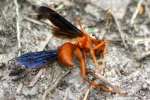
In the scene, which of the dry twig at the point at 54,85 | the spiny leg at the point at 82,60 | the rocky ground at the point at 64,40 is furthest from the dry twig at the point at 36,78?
the spiny leg at the point at 82,60

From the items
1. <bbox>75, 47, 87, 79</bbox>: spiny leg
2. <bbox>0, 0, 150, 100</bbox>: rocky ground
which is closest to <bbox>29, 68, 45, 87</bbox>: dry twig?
<bbox>0, 0, 150, 100</bbox>: rocky ground

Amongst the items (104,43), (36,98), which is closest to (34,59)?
(36,98)

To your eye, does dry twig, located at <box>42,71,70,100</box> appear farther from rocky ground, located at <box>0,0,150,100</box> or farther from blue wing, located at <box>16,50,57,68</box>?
blue wing, located at <box>16,50,57,68</box>

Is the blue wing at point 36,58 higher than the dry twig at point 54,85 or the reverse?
higher

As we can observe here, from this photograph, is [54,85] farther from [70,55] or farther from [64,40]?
[64,40]

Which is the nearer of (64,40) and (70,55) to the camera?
(70,55)

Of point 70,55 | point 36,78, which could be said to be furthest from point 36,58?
point 70,55

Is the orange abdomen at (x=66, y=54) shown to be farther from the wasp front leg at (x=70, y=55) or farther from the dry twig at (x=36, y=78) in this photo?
the dry twig at (x=36, y=78)
